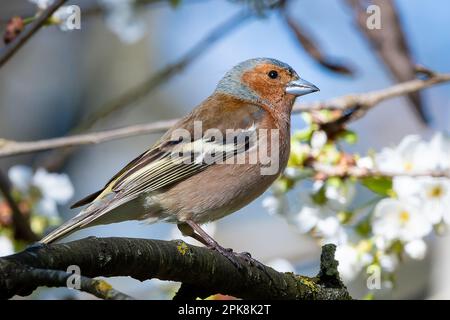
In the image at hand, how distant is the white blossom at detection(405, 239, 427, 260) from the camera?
4449mm

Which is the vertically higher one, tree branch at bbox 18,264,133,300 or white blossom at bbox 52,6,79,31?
white blossom at bbox 52,6,79,31

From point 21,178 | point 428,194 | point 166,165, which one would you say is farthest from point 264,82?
point 21,178

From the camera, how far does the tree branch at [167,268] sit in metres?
2.43

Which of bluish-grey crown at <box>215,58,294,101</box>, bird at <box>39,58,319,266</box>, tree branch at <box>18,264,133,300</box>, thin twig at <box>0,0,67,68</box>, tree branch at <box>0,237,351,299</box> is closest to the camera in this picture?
tree branch at <box>18,264,133,300</box>

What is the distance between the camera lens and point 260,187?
4.52 m

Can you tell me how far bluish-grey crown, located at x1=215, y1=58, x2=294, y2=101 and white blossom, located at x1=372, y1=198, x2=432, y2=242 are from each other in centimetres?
136

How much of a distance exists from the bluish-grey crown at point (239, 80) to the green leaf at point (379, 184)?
1.10 metres

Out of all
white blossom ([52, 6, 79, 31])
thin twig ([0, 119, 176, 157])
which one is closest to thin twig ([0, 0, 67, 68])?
white blossom ([52, 6, 79, 31])

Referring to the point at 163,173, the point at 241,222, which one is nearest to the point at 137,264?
the point at 163,173

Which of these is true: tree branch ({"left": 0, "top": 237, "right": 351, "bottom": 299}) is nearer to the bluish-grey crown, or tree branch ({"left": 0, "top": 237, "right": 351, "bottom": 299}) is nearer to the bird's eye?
the bluish-grey crown

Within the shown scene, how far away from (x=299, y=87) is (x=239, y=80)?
18.3 inches

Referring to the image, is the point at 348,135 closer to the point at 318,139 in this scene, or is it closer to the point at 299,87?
the point at 318,139

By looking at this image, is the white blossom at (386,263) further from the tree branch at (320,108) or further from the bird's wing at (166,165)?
the bird's wing at (166,165)
